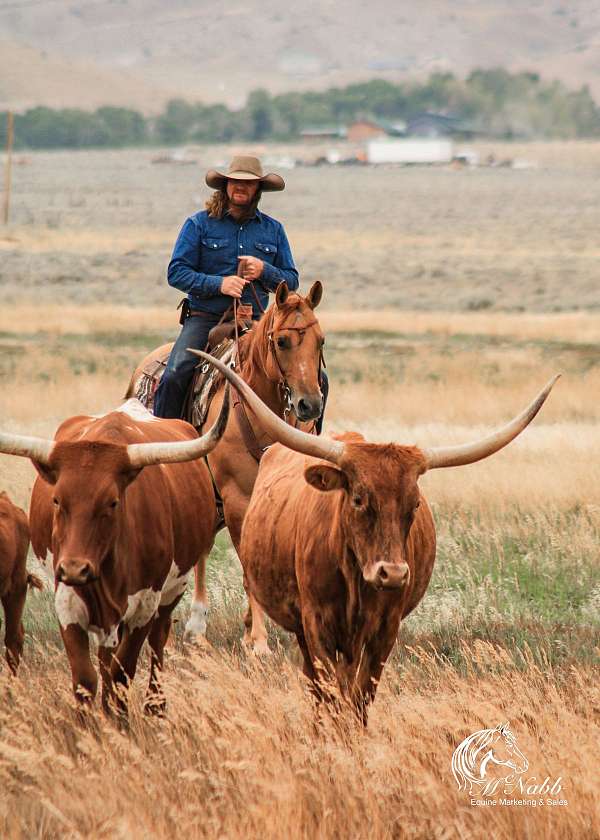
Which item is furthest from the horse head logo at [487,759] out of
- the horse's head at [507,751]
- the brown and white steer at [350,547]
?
the brown and white steer at [350,547]

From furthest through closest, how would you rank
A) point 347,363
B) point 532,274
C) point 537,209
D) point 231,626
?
point 537,209
point 532,274
point 347,363
point 231,626

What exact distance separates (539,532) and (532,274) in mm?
36760

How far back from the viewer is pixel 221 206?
415 inches

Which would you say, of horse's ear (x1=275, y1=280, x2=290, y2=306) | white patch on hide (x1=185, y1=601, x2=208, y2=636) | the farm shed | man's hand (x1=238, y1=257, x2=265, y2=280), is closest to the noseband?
horse's ear (x1=275, y1=280, x2=290, y2=306)

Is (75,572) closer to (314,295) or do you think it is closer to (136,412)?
(136,412)

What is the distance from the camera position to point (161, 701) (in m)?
7.50

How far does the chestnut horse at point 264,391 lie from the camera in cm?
927

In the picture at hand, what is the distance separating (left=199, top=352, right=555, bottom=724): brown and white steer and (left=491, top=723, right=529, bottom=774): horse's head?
60 centimetres

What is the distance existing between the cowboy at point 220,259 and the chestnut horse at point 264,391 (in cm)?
54

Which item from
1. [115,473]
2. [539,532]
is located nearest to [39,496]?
[115,473]

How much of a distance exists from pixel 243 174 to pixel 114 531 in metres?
4.29

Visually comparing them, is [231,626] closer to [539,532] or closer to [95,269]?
[539,532]

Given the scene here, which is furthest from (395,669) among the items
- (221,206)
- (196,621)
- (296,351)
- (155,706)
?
(221,206)

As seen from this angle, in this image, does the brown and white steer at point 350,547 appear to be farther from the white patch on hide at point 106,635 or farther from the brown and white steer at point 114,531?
the white patch on hide at point 106,635
